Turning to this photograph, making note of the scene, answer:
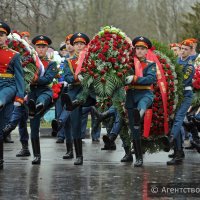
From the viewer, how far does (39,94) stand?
13273mm

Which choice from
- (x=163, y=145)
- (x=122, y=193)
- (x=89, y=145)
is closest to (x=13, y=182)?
(x=122, y=193)

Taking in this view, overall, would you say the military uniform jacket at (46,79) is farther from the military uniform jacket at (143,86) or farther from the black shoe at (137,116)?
the black shoe at (137,116)

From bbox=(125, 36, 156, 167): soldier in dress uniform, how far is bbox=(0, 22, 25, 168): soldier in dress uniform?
1.65 metres

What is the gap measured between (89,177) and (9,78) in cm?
192

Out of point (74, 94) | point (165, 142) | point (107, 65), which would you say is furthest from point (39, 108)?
point (165, 142)

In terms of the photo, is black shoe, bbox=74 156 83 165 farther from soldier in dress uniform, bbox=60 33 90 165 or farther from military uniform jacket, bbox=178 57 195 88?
military uniform jacket, bbox=178 57 195 88

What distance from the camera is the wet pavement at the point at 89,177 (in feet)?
32.3

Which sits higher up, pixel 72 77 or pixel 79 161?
pixel 72 77

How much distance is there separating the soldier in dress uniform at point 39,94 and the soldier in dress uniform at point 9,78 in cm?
65

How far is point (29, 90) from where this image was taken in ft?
43.5

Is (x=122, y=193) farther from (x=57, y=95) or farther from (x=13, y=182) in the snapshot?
(x=57, y=95)

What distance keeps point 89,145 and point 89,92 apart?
4.99m

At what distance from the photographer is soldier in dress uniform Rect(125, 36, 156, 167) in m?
12.6

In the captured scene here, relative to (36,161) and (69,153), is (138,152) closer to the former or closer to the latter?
(36,161)
